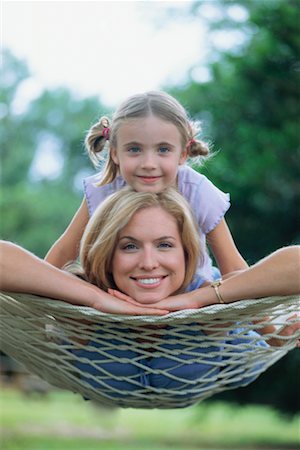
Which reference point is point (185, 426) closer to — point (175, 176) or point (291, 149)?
point (291, 149)

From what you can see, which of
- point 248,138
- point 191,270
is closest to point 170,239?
point 191,270

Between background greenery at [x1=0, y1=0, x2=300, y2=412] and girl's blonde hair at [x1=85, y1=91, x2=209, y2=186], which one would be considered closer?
girl's blonde hair at [x1=85, y1=91, x2=209, y2=186]

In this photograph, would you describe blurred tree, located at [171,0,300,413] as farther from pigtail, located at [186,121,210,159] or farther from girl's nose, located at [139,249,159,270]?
girl's nose, located at [139,249,159,270]

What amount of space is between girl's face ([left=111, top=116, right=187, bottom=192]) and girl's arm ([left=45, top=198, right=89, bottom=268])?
24cm

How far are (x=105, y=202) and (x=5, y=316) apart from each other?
1.24 ft

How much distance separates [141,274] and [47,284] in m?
0.24

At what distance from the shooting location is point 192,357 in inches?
78.7

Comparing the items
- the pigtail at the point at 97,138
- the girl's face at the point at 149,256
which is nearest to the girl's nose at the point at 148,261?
the girl's face at the point at 149,256

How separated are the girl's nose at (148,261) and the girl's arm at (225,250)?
0.78 feet

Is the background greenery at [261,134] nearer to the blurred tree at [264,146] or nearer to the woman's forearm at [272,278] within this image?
the blurred tree at [264,146]

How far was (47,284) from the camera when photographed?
6.13ft

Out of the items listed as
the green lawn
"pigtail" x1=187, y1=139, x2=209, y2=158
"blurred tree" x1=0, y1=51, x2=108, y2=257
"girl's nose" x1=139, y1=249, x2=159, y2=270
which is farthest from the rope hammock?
"blurred tree" x1=0, y1=51, x2=108, y2=257

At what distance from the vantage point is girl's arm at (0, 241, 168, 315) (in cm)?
184

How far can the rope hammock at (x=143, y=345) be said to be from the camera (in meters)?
1.87
